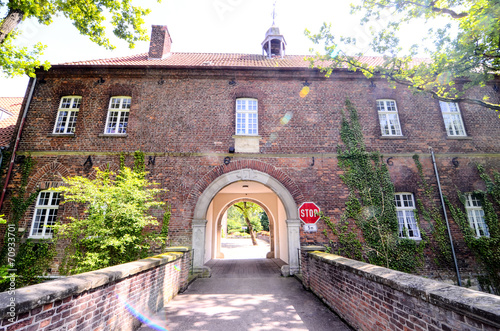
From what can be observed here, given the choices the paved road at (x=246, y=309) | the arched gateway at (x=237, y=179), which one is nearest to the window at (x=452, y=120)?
the arched gateway at (x=237, y=179)

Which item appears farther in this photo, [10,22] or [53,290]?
[10,22]

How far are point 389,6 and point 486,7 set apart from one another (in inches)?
87.0

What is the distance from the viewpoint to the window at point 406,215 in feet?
28.4

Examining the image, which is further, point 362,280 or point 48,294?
point 362,280

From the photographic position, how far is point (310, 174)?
29.6 feet

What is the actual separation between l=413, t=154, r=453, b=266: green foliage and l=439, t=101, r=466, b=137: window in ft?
7.93

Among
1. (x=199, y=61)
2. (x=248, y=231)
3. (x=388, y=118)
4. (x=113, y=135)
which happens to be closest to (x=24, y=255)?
(x=113, y=135)

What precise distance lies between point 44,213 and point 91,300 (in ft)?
26.2

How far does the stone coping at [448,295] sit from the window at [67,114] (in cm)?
1148

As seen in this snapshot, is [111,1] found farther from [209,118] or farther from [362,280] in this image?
[362,280]

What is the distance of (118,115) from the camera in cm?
955

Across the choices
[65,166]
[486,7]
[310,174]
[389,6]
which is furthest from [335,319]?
[65,166]

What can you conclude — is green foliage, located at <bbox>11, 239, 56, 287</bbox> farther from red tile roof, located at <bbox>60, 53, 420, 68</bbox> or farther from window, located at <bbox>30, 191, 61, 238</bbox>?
red tile roof, located at <bbox>60, 53, 420, 68</bbox>

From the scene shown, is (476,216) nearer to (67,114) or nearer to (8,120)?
(67,114)
